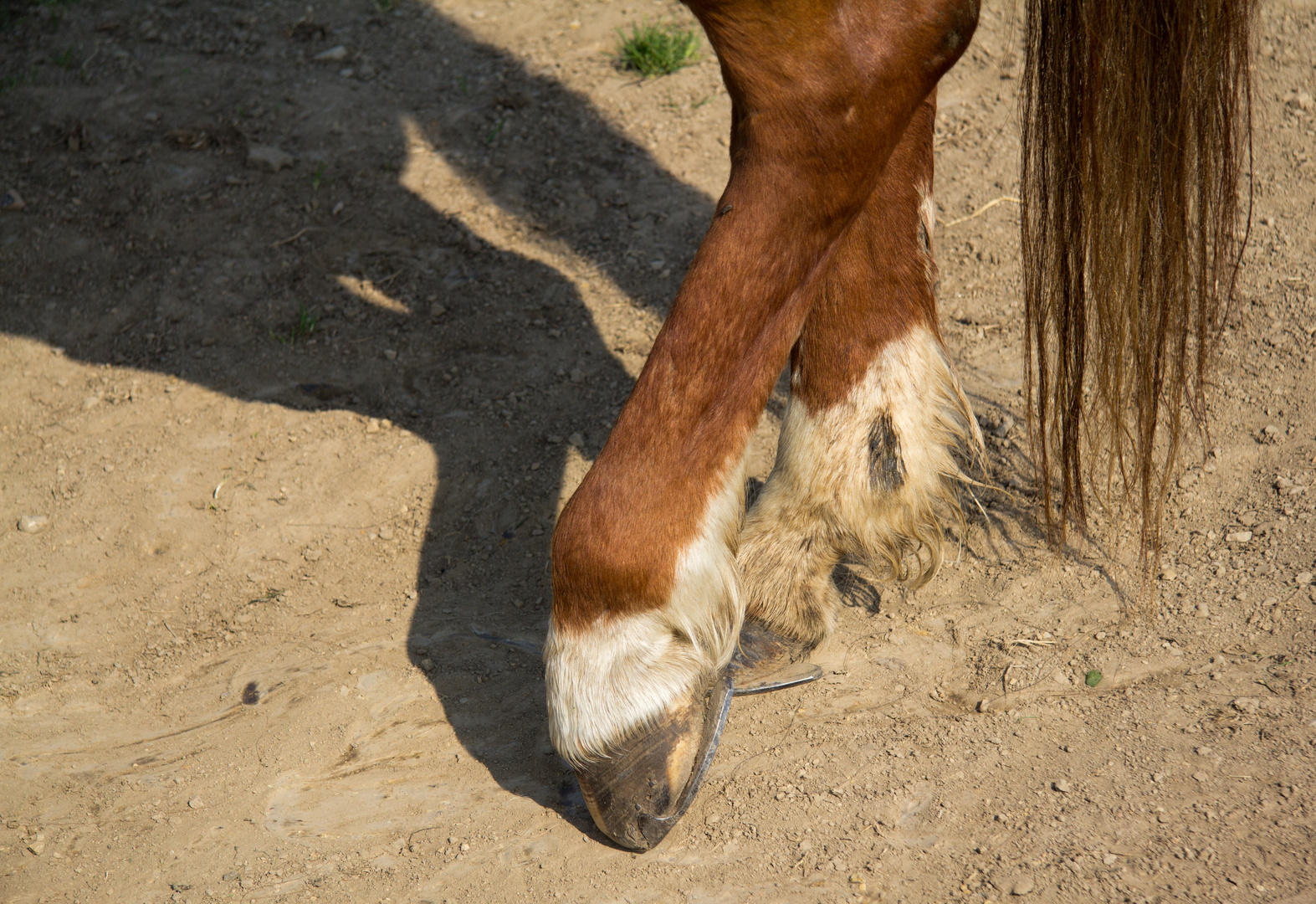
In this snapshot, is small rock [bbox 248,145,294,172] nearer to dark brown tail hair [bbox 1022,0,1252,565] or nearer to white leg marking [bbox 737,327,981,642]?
white leg marking [bbox 737,327,981,642]

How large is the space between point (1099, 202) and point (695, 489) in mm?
766

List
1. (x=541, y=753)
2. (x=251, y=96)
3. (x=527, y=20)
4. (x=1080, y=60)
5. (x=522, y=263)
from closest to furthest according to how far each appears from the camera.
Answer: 1. (x=1080, y=60)
2. (x=541, y=753)
3. (x=522, y=263)
4. (x=251, y=96)
5. (x=527, y=20)

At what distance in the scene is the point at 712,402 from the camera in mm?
1560

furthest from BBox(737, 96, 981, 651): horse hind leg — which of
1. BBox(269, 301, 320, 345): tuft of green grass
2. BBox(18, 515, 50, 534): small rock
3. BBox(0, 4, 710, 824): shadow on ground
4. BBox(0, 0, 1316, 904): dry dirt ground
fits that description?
BBox(18, 515, 50, 534): small rock

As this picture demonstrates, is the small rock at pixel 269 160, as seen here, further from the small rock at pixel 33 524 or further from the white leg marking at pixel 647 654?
the white leg marking at pixel 647 654

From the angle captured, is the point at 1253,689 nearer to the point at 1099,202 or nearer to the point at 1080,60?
the point at 1099,202

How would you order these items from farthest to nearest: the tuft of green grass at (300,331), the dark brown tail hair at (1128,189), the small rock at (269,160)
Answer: the small rock at (269,160) < the tuft of green grass at (300,331) < the dark brown tail hair at (1128,189)

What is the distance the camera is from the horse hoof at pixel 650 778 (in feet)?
5.36

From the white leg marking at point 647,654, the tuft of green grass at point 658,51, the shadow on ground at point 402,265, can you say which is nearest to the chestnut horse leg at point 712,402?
the white leg marking at point 647,654

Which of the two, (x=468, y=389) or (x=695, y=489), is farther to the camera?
(x=468, y=389)

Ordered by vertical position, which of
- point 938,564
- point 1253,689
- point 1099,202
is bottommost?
point 938,564

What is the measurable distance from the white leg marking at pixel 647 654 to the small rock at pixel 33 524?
164 cm

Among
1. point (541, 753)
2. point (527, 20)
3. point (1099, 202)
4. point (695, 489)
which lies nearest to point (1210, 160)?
point (1099, 202)

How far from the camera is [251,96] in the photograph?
371 centimetres
